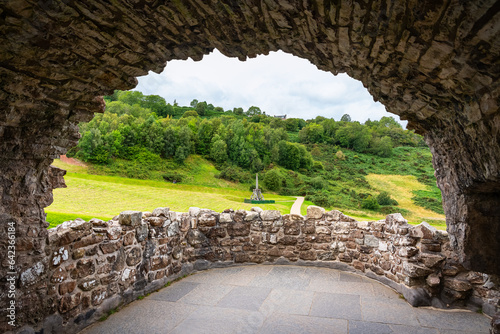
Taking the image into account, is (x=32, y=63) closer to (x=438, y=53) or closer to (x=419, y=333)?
(x=438, y=53)

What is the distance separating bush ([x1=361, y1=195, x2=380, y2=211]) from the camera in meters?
25.9

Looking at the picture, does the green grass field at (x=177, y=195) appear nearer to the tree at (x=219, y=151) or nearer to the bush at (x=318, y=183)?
the tree at (x=219, y=151)

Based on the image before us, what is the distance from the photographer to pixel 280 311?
427 centimetres

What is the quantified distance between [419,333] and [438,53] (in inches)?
139

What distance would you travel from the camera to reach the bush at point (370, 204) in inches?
1019

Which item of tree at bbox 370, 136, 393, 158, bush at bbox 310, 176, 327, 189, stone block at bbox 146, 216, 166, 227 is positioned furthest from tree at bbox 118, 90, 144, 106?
stone block at bbox 146, 216, 166, 227

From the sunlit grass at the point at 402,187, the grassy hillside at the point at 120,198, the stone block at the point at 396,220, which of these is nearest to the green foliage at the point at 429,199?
the sunlit grass at the point at 402,187

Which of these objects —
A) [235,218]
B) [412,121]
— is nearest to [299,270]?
[235,218]

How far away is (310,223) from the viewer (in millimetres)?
6461

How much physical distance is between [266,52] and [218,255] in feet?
15.6

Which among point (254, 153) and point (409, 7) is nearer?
point (409, 7)

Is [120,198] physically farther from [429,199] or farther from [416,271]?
[429,199]

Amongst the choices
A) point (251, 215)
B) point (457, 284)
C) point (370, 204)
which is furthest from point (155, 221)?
point (370, 204)

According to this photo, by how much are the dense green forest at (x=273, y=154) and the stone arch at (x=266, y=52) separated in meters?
24.9
